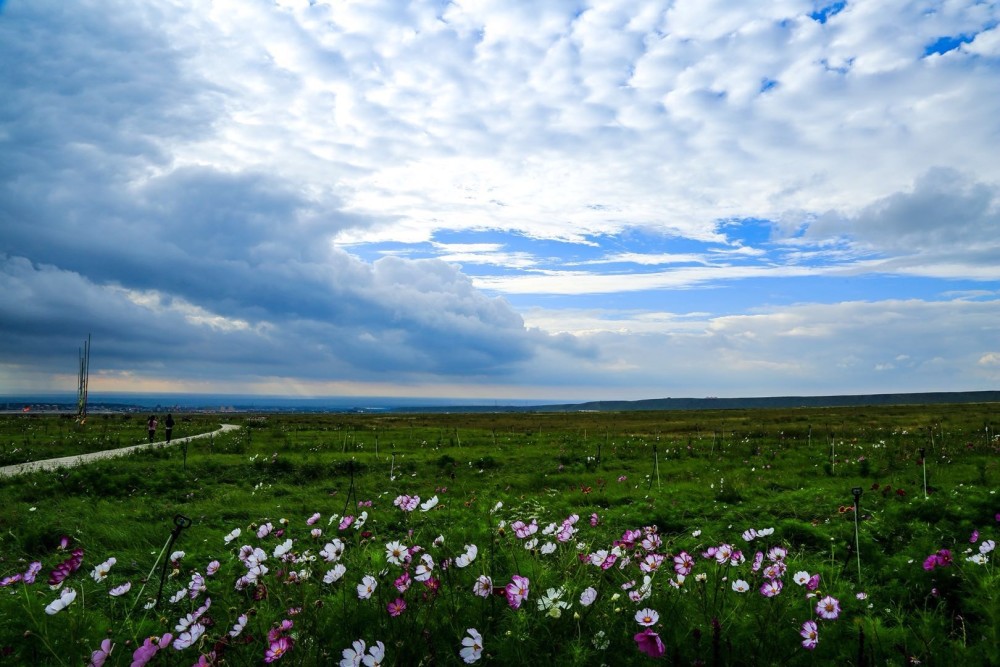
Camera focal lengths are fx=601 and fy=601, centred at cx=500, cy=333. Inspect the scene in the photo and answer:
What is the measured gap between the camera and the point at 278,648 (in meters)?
3.09

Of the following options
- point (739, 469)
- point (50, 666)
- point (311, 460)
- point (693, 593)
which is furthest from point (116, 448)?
point (693, 593)

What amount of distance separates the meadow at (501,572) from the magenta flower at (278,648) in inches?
0.5

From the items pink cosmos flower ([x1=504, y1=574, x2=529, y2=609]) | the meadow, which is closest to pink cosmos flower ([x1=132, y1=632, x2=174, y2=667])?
the meadow

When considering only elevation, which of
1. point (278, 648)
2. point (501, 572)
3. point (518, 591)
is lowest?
point (501, 572)

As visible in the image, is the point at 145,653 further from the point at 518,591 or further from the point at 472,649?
the point at 518,591

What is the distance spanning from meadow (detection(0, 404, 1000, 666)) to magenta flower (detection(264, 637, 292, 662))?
12 millimetres

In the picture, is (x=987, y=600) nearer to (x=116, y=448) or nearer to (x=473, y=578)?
(x=473, y=578)

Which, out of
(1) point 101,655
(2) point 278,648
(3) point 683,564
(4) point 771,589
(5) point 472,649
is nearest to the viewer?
(1) point 101,655

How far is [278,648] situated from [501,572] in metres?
1.97

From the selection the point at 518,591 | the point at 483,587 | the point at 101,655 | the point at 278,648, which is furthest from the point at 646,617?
the point at 101,655

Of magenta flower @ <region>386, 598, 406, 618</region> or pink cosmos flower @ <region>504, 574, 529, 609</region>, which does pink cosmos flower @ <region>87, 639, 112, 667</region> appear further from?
pink cosmos flower @ <region>504, 574, 529, 609</region>

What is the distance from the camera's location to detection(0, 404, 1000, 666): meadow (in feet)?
11.0

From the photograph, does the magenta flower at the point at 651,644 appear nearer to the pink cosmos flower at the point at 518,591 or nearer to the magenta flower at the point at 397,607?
the pink cosmos flower at the point at 518,591

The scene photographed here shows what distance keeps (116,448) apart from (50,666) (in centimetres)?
3205
